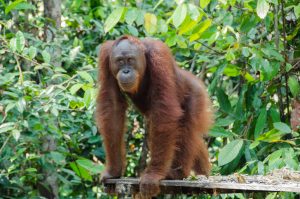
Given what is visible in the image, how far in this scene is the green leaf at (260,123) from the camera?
4.33m

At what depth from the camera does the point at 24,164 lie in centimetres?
492

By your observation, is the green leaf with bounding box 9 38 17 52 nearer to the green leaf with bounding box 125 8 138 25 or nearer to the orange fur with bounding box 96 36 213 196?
the orange fur with bounding box 96 36 213 196

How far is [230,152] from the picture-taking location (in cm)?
403

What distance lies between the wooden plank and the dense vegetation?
50 cm

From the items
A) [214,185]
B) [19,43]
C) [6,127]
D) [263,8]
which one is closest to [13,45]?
[19,43]

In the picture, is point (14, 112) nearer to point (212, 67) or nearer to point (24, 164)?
point (24, 164)

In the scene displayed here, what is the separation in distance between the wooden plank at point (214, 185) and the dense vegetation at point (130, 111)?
50cm

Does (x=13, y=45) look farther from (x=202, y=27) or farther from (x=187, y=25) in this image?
(x=202, y=27)

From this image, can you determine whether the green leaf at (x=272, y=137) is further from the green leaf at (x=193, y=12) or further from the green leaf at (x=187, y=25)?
the green leaf at (x=193, y=12)

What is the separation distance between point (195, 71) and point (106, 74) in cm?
220

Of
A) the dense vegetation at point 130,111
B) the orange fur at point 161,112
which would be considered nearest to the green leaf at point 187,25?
the dense vegetation at point 130,111

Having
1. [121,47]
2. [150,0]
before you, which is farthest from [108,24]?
[150,0]

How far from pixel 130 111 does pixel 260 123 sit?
140cm

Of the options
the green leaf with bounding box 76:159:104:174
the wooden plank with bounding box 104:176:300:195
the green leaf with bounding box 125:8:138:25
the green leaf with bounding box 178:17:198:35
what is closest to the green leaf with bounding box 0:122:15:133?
the wooden plank with bounding box 104:176:300:195
